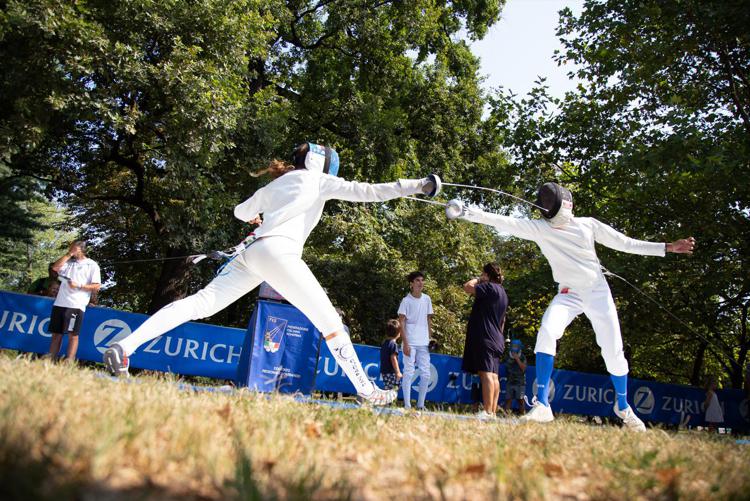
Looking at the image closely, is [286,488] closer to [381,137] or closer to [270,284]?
[270,284]

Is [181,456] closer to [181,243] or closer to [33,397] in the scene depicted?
[33,397]

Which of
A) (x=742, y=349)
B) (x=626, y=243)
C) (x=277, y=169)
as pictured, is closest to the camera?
(x=277, y=169)

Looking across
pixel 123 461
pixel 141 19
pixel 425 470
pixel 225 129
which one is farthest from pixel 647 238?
pixel 123 461

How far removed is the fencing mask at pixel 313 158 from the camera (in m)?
5.38

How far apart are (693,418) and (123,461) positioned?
16.9 meters

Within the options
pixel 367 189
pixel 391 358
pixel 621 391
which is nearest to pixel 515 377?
pixel 391 358

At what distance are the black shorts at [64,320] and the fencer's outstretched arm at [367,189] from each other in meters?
5.21

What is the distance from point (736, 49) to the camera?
13.6 metres

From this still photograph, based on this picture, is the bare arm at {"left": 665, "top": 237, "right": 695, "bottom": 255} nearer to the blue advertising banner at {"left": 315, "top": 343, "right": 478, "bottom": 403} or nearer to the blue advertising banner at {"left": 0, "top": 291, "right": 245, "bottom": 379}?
the blue advertising banner at {"left": 315, "top": 343, "right": 478, "bottom": 403}

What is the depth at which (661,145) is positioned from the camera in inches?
489

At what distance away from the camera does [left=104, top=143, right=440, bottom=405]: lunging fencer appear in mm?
4949

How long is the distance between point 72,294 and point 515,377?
28.4 feet

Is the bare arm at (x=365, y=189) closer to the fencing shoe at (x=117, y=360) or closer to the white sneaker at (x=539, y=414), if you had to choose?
the fencing shoe at (x=117, y=360)

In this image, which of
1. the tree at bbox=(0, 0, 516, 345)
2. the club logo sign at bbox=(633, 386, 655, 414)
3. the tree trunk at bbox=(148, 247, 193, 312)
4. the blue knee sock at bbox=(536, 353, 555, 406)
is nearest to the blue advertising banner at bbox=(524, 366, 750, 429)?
the club logo sign at bbox=(633, 386, 655, 414)
